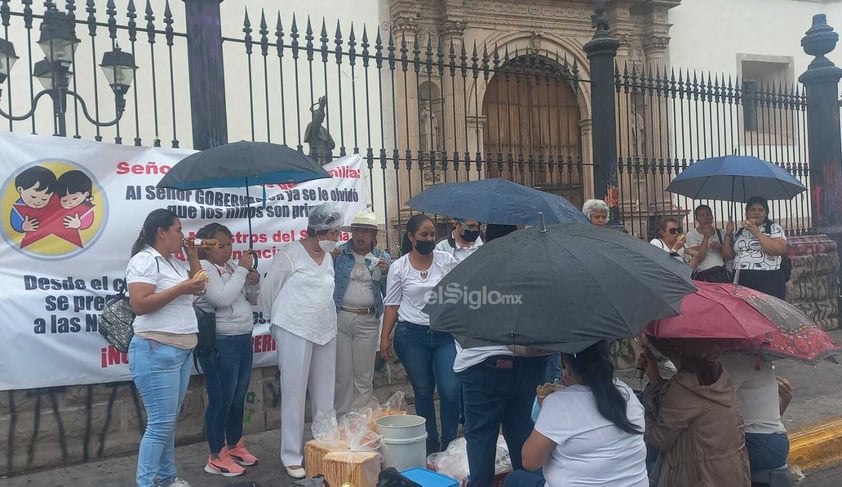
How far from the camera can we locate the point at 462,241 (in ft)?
19.1

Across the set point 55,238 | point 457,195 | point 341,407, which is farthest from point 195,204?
point 457,195

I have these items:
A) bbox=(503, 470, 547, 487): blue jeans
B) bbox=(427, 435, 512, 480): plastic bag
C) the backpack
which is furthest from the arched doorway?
bbox=(503, 470, 547, 487): blue jeans

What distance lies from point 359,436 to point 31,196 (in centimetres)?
277

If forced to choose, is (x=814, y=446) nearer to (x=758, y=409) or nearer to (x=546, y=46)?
(x=758, y=409)

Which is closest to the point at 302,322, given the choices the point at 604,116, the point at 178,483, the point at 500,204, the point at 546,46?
the point at 178,483

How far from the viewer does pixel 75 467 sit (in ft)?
16.9

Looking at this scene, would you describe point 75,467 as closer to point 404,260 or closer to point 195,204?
point 195,204

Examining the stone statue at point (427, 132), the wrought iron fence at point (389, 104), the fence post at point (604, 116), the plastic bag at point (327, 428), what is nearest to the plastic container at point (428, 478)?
the plastic bag at point (327, 428)

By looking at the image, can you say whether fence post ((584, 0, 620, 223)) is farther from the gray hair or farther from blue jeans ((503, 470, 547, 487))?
blue jeans ((503, 470, 547, 487))

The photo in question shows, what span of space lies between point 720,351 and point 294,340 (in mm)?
2601

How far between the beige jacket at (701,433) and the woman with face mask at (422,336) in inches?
74.9

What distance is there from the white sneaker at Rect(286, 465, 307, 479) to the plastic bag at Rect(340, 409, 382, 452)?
16.7 inches

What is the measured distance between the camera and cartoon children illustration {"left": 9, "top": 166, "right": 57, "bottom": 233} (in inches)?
199

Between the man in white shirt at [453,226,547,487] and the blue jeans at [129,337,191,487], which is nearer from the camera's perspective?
the man in white shirt at [453,226,547,487]
